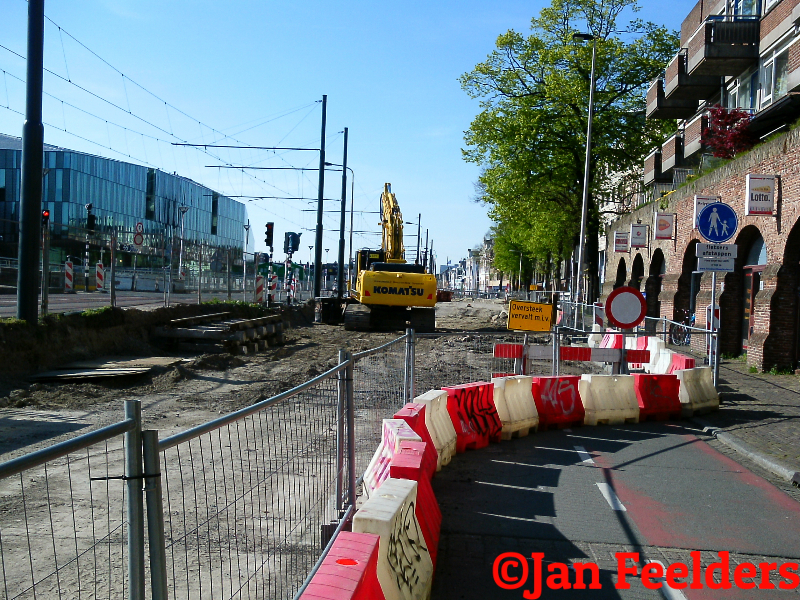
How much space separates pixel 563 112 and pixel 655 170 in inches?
212

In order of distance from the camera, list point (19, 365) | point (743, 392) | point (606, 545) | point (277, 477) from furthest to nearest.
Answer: point (743, 392)
point (19, 365)
point (606, 545)
point (277, 477)

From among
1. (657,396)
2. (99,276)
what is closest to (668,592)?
(657,396)

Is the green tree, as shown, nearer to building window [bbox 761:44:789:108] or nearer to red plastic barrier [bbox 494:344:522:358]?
building window [bbox 761:44:789:108]

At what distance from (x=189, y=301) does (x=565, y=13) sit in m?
25.9

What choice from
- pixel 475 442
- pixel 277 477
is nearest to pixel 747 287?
pixel 475 442

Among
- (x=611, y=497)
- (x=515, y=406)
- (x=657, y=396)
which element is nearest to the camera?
(x=611, y=497)

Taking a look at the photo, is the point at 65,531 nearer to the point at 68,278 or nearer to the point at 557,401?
the point at 557,401

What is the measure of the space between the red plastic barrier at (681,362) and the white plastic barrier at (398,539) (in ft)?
33.3

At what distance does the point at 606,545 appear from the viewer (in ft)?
19.8

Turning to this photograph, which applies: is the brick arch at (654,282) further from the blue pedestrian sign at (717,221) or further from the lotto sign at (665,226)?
the blue pedestrian sign at (717,221)

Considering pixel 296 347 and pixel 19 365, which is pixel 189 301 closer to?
pixel 296 347

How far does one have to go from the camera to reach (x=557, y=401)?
38.0 ft

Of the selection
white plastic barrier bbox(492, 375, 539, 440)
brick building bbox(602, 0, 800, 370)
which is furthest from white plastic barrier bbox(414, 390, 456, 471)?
brick building bbox(602, 0, 800, 370)

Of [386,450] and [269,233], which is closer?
[386,450]
